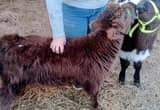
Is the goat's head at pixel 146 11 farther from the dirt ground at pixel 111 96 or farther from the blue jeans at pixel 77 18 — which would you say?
the dirt ground at pixel 111 96

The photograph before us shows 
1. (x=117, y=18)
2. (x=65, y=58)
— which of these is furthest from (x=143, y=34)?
(x=65, y=58)

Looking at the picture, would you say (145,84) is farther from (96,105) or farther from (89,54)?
(89,54)

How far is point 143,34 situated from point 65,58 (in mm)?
664

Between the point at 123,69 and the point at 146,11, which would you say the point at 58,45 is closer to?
the point at 146,11

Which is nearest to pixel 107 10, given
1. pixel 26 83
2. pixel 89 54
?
pixel 89 54

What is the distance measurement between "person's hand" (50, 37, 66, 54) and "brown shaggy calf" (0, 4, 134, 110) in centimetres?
3

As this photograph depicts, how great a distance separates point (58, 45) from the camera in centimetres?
230

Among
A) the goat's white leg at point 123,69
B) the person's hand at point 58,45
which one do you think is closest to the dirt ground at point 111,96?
the goat's white leg at point 123,69

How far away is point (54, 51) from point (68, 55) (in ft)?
0.33

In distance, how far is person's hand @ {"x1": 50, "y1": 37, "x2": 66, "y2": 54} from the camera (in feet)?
7.55

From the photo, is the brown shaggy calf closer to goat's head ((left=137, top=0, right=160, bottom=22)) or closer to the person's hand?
the person's hand

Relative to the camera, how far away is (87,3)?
A: 8.45 feet

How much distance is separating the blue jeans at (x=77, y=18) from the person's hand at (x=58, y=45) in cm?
37

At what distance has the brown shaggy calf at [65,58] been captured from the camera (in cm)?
222
